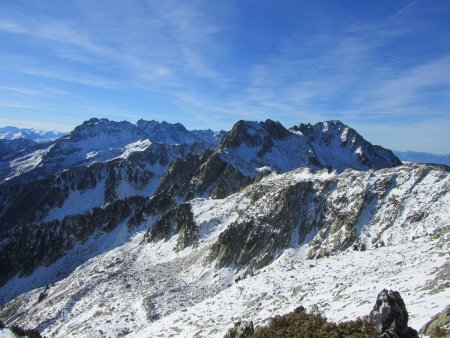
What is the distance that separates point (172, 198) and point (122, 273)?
45580 millimetres

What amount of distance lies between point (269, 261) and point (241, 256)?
6208 mm

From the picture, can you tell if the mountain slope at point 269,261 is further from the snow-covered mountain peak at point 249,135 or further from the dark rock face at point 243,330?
the snow-covered mountain peak at point 249,135

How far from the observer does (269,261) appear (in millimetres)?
66875

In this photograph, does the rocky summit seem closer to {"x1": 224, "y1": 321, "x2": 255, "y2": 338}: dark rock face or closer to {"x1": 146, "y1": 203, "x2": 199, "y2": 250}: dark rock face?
{"x1": 224, "y1": 321, "x2": 255, "y2": 338}: dark rock face

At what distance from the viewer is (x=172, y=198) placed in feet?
403

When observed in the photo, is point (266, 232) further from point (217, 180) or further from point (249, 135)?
point (249, 135)

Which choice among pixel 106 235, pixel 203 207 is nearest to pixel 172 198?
pixel 106 235

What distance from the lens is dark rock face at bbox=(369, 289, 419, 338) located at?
16656 mm

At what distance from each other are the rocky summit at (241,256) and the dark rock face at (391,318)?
0.14 feet

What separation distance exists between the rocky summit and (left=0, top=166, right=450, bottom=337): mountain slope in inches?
9.1

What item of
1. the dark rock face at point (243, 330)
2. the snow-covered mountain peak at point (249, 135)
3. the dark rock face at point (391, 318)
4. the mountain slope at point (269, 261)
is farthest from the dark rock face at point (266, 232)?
the snow-covered mountain peak at point (249, 135)

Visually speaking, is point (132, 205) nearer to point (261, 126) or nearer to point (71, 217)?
point (71, 217)

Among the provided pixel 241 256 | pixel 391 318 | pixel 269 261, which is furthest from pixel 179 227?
pixel 391 318

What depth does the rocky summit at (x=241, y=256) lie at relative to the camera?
29.8m
